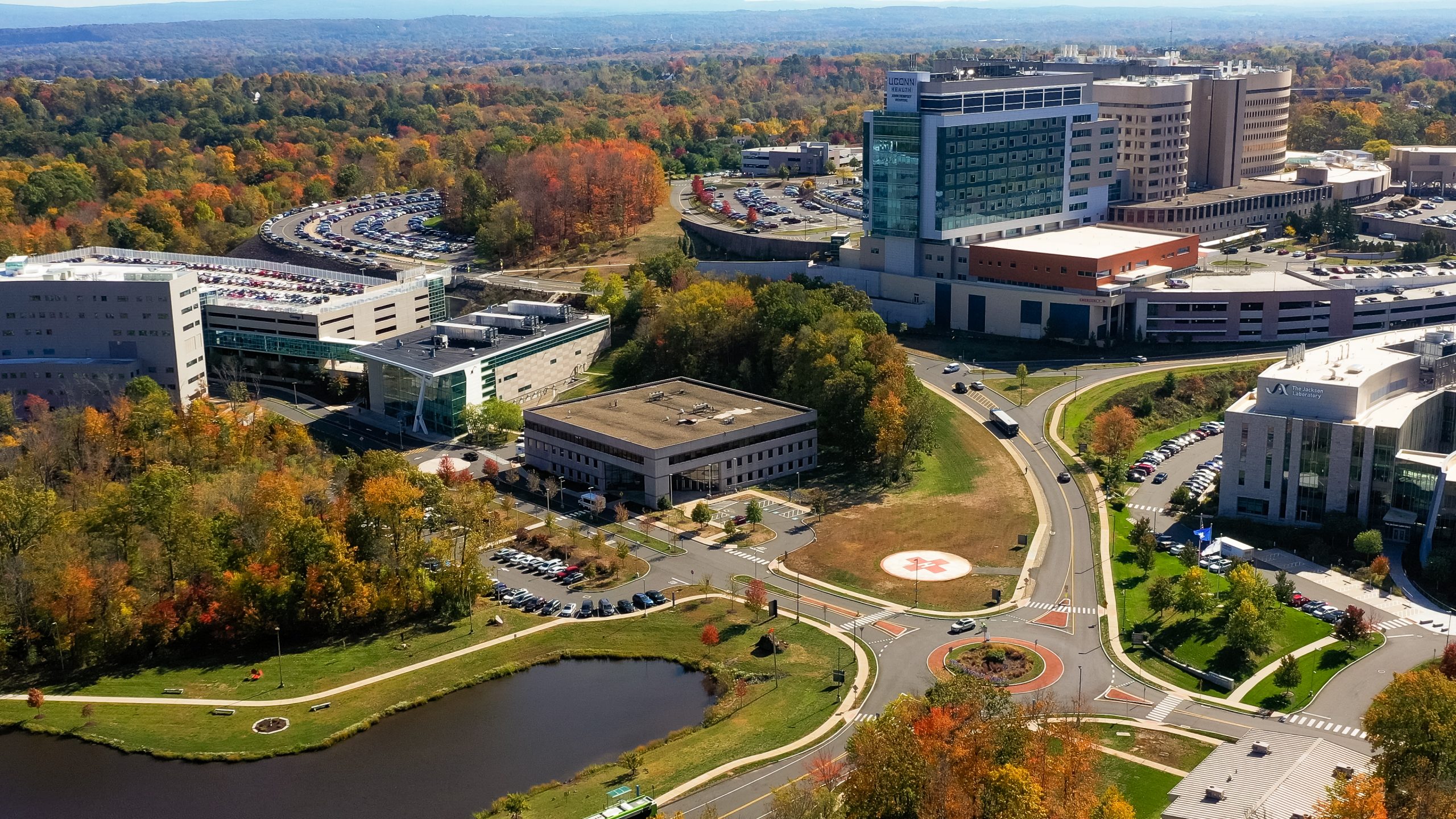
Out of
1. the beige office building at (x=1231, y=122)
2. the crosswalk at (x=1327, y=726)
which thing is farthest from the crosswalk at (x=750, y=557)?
the beige office building at (x=1231, y=122)

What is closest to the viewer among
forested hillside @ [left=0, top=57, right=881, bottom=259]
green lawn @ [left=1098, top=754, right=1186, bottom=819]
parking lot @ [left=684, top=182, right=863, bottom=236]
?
green lawn @ [left=1098, top=754, right=1186, bottom=819]

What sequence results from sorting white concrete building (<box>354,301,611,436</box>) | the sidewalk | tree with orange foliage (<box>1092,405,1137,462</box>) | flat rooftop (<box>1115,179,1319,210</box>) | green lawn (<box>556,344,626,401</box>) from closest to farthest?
the sidewalk, tree with orange foliage (<box>1092,405,1137,462</box>), white concrete building (<box>354,301,611,436</box>), green lawn (<box>556,344,626,401</box>), flat rooftop (<box>1115,179,1319,210</box>)

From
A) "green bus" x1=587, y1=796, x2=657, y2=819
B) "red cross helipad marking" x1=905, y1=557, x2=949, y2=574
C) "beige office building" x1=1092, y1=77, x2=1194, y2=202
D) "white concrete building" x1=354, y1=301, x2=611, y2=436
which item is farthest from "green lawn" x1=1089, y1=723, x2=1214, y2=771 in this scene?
"beige office building" x1=1092, y1=77, x2=1194, y2=202

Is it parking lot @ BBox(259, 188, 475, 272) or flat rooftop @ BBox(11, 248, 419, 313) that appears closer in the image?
flat rooftop @ BBox(11, 248, 419, 313)

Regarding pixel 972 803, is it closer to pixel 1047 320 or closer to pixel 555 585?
pixel 555 585

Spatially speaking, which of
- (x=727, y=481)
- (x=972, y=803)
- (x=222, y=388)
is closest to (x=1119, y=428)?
(x=727, y=481)

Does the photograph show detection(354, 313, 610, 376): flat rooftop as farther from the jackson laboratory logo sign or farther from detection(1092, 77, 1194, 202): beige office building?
detection(1092, 77, 1194, 202): beige office building
